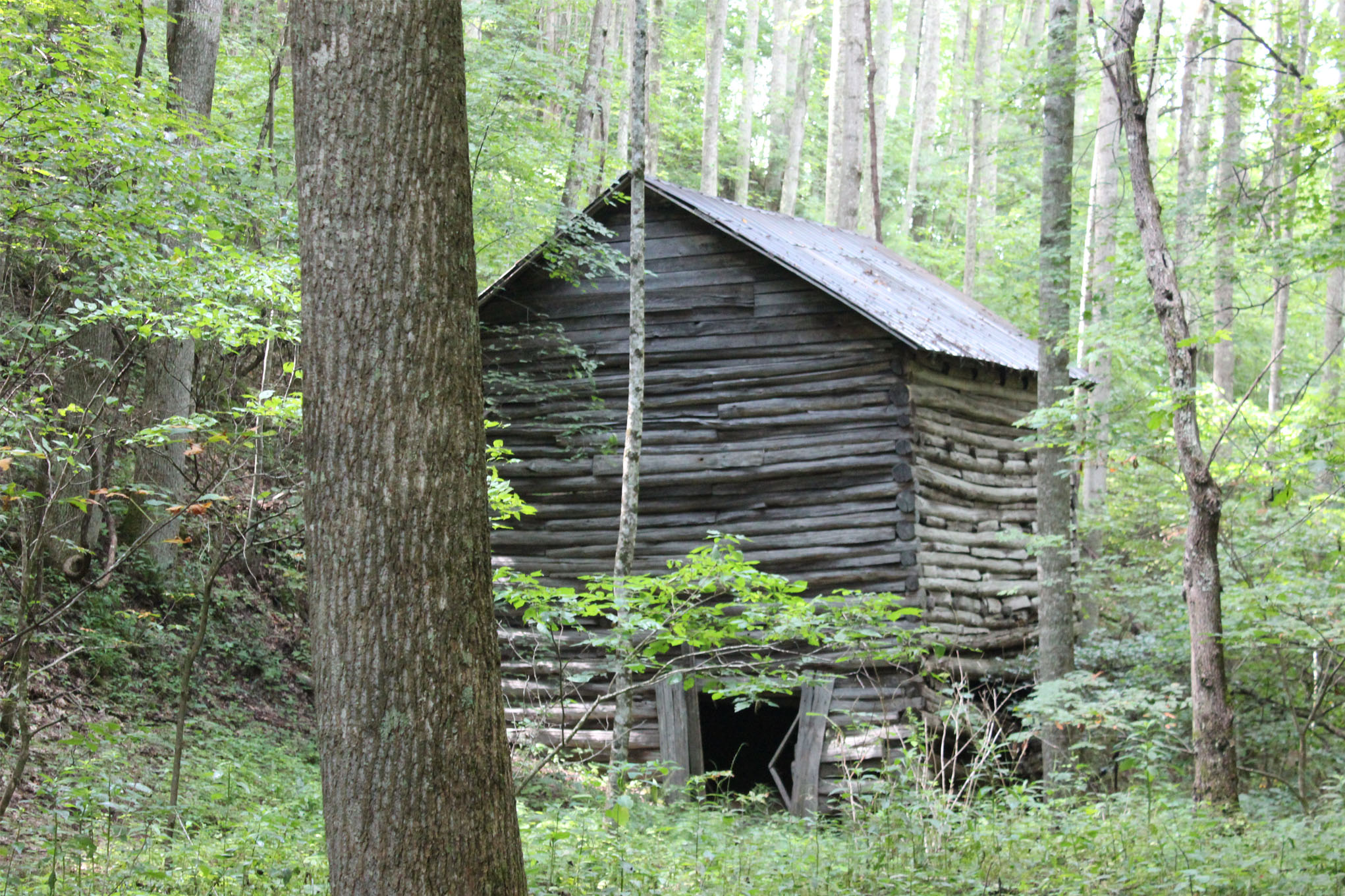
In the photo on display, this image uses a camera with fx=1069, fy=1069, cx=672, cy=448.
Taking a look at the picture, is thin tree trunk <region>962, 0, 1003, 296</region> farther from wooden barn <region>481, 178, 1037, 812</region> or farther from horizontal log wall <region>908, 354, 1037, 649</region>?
wooden barn <region>481, 178, 1037, 812</region>

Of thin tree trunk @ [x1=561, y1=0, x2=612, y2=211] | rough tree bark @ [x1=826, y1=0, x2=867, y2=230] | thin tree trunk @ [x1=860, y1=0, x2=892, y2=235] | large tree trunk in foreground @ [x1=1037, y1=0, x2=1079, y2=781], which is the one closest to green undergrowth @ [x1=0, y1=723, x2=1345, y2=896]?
large tree trunk in foreground @ [x1=1037, y1=0, x2=1079, y2=781]

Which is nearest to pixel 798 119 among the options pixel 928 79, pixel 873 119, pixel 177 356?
pixel 928 79

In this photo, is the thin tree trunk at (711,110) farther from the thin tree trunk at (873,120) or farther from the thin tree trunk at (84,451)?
the thin tree trunk at (84,451)

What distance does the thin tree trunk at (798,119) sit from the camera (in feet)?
90.3

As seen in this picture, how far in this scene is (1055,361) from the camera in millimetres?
11070

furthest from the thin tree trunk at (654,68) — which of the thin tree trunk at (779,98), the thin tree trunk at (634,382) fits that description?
the thin tree trunk at (634,382)

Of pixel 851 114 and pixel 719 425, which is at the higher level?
pixel 851 114

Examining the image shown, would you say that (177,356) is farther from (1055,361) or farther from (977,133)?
(977,133)

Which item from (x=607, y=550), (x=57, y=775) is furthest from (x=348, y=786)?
(x=607, y=550)

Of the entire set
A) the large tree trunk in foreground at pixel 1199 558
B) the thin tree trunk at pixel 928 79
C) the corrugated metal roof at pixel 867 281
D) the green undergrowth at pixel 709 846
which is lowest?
the green undergrowth at pixel 709 846

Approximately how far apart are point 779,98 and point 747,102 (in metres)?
2.86

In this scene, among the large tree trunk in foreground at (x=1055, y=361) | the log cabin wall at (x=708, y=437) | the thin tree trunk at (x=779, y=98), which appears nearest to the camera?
the large tree trunk in foreground at (x=1055, y=361)

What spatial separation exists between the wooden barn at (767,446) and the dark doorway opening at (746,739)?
0.16m

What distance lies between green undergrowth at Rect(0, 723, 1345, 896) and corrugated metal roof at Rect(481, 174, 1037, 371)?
16.3ft
